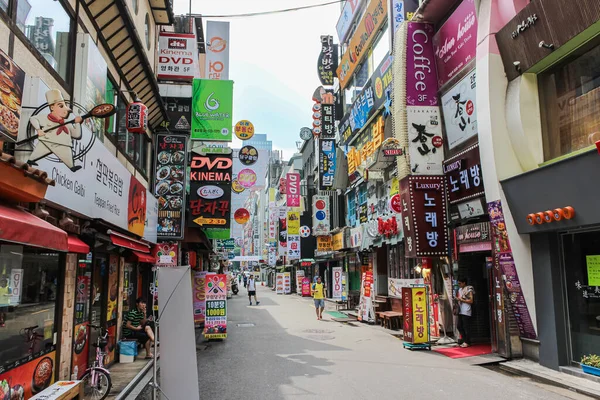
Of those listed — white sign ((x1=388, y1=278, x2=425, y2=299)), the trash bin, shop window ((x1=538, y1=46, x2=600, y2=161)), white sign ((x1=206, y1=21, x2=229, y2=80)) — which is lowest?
the trash bin

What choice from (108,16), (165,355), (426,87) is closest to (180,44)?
(108,16)

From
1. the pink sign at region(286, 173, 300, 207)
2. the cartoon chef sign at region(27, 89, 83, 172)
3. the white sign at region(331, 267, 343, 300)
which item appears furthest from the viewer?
the pink sign at region(286, 173, 300, 207)

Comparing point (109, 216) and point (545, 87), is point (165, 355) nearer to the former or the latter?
point (109, 216)

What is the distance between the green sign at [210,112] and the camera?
57.3 ft

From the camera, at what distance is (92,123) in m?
8.87

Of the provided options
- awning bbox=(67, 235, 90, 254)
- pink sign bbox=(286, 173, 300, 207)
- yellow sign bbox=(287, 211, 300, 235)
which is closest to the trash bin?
awning bbox=(67, 235, 90, 254)

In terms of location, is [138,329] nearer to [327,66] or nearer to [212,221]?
[212,221]

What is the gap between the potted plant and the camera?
28.4ft

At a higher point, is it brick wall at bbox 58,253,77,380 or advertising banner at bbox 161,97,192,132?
advertising banner at bbox 161,97,192,132

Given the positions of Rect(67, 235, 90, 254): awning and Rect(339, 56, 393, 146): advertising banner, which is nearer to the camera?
Rect(67, 235, 90, 254): awning

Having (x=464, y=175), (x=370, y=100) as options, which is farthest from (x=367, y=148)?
(x=464, y=175)

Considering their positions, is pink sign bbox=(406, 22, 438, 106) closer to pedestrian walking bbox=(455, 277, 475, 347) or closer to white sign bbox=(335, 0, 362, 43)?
pedestrian walking bbox=(455, 277, 475, 347)

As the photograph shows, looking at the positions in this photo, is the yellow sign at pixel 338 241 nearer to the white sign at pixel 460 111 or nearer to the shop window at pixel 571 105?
the white sign at pixel 460 111

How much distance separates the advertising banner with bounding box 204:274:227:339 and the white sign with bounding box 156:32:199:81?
7348 millimetres
